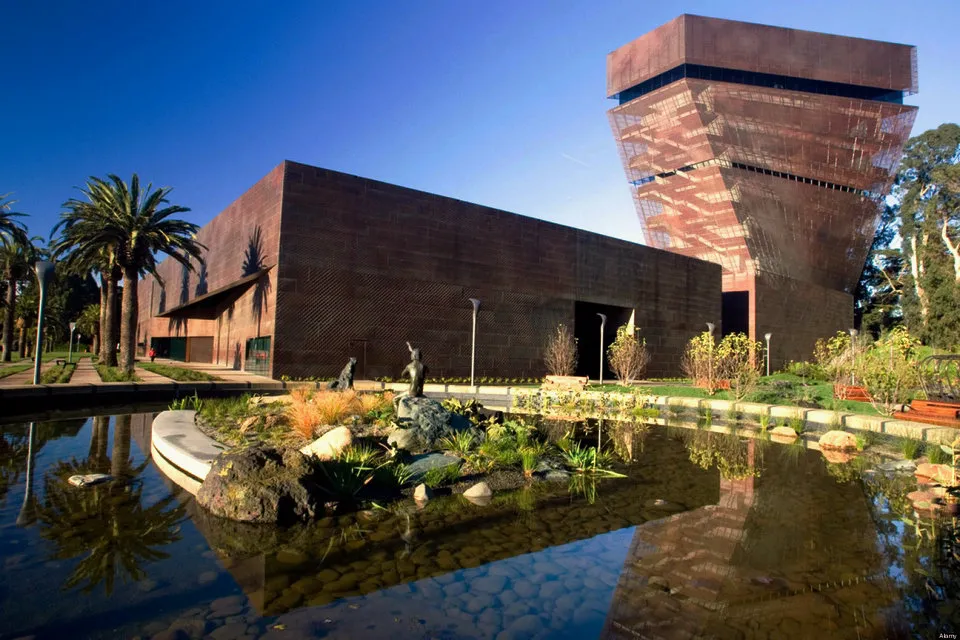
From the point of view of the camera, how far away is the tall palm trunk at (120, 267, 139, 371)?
23234 millimetres

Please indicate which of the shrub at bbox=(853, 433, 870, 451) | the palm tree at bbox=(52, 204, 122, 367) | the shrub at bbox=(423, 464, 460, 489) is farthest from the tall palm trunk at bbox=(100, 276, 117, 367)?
the shrub at bbox=(853, 433, 870, 451)

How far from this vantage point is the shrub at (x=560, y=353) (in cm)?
2486

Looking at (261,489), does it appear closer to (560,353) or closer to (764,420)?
(764,420)

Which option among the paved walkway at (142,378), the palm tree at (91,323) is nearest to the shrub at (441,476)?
the paved walkway at (142,378)

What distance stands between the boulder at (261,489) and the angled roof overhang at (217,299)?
15.7 m

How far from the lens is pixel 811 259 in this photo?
1816 inches

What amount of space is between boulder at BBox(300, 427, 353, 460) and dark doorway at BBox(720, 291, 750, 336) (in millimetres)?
35564

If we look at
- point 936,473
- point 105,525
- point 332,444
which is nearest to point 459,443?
point 332,444

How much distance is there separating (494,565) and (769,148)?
4855 cm

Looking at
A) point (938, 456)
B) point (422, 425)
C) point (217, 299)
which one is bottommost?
point (938, 456)

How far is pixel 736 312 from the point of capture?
127 ft

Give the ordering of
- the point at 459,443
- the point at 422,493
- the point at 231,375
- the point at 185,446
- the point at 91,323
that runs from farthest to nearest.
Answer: the point at 91,323, the point at 231,375, the point at 459,443, the point at 185,446, the point at 422,493

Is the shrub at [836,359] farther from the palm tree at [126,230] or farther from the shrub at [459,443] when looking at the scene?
the palm tree at [126,230]

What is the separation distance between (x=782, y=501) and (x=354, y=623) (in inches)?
195
